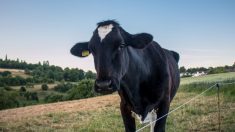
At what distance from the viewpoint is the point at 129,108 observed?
568cm

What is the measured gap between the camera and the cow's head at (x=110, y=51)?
3.87 metres

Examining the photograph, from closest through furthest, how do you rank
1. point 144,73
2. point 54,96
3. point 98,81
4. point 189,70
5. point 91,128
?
point 98,81 < point 144,73 < point 91,128 < point 189,70 < point 54,96

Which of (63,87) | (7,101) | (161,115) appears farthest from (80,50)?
(63,87)

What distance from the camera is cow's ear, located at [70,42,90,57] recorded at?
5082 mm

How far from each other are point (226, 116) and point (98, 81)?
813 centimetres

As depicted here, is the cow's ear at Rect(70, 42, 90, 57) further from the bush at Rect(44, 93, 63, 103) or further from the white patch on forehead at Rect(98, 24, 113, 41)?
the bush at Rect(44, 93, 63, 103)

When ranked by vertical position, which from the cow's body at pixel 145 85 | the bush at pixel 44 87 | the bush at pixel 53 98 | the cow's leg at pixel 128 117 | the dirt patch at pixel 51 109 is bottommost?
the bush at pixel 53 98

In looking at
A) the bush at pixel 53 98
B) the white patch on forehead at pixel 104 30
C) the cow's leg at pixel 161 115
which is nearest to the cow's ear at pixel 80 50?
the white patch on forehead at pixel 104 30

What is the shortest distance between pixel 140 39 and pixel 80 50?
1.00m

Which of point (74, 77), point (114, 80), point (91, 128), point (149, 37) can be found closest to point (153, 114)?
point (149, 37)

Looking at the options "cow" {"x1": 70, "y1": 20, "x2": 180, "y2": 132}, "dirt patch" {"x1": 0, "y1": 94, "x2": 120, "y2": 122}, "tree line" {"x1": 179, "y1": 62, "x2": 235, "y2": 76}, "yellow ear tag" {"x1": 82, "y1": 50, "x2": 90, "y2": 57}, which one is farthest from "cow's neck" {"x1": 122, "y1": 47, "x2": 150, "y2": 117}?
"tree line" {"x1": 179, "y1": 62, "x2": 235, "y2": 76}

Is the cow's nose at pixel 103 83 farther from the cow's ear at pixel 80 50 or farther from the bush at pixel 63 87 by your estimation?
the bush at pixel 63 87

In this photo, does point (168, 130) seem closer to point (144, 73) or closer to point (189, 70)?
point (144, 73)

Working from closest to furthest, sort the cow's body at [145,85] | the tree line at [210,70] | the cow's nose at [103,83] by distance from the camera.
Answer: the cow's nose at [103,83], the cow's body at [145,85], the tree line at [210,70]
